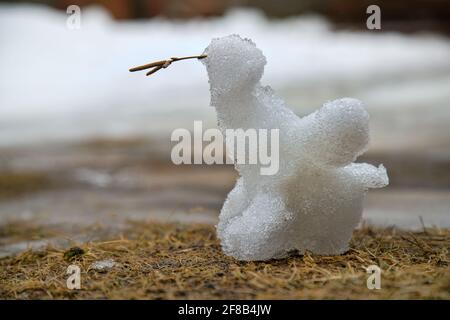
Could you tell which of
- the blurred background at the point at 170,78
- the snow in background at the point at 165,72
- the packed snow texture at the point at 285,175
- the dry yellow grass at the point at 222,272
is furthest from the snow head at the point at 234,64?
the snow in background at the point at 165,72

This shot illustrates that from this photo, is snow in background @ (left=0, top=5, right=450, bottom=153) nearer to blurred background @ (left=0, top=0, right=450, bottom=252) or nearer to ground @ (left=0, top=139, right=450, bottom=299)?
blurred background @ (left=0, top=0, right=450, bottom=252)

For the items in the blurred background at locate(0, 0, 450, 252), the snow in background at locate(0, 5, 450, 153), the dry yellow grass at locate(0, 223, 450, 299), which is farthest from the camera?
the snow in background at locate(0, 5, 450, 153)

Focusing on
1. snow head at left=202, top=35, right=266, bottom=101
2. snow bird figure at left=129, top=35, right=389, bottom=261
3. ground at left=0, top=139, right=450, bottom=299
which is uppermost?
snow head at left=202, top=35, right=266, bottom=101

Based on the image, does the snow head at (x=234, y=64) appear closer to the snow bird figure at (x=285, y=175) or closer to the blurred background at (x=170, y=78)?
the snow bird figure at (x=285, y=175)

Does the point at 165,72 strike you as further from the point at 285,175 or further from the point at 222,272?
the point at 222,272

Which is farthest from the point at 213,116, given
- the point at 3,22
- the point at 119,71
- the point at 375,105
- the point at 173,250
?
the point at 173,250

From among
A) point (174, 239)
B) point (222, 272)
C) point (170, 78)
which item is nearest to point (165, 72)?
point (170, 78)

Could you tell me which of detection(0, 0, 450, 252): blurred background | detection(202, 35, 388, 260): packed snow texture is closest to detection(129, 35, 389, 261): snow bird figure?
detection(202, 35, 388, 260): packed snow texture
